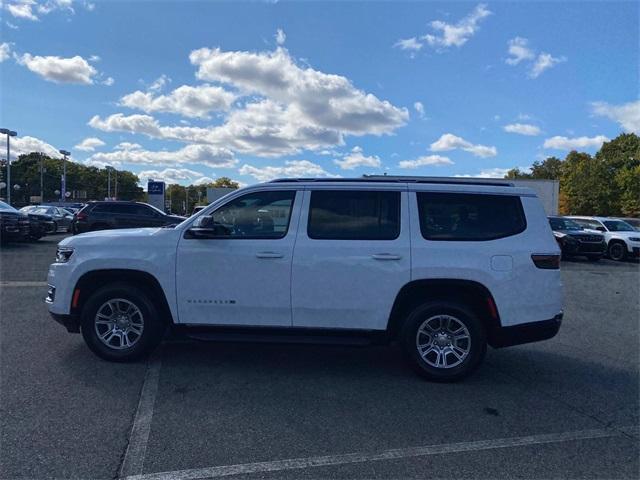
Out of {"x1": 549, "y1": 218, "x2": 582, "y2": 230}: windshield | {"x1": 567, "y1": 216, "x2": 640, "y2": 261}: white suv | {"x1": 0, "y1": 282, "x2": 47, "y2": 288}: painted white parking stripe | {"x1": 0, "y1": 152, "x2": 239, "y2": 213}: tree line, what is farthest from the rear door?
{"x1": 0, "y1": 152, "x2": 239, "y2": 213}: tree line

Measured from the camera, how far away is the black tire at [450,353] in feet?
15.9

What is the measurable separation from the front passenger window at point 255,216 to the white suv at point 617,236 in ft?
61.8

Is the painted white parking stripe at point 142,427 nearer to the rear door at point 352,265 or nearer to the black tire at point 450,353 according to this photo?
the rear door at point 352,265

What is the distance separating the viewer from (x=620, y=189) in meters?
64.6

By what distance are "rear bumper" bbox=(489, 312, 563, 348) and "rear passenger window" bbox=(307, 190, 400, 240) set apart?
1.44 metres

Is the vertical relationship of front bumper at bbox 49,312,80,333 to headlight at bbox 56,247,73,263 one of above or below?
below

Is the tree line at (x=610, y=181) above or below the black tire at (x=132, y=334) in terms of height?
above

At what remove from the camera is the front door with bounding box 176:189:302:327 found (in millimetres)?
4945

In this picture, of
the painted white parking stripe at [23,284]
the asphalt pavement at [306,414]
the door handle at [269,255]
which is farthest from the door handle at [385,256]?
the painted white parking stripe at [23,284]

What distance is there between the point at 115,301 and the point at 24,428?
5.55ft

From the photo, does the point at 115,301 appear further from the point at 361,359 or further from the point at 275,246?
the point at 361,359

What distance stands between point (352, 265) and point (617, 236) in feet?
61.5

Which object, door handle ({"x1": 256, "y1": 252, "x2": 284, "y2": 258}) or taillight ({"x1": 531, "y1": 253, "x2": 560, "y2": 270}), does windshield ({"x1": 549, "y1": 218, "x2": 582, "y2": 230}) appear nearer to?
taillight ({"x1": 531, "y1": 253, "x2": 560, "y2": 270})

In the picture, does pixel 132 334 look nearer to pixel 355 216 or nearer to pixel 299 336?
pixel 299 336
